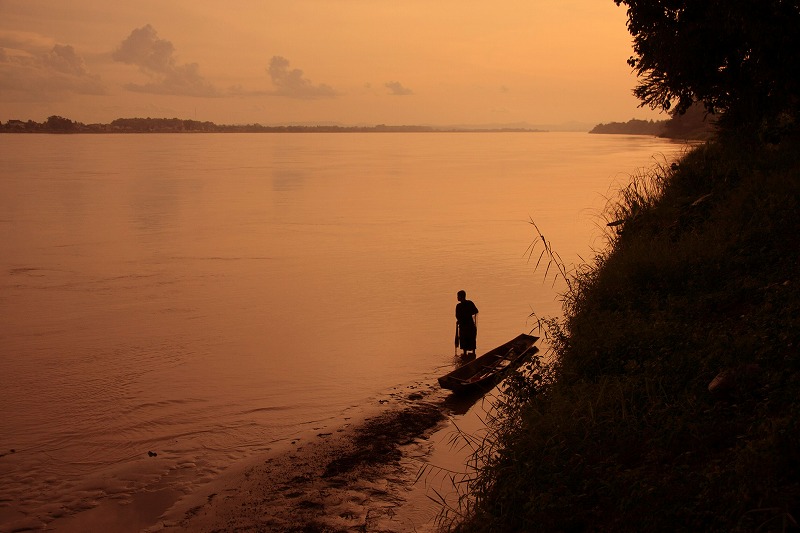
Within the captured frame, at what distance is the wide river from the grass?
12.6ft

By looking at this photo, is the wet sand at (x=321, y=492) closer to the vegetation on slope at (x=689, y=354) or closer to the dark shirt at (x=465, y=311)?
the vegetation on slope at (x=689, y=354)

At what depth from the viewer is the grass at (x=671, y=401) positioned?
574 centimetres

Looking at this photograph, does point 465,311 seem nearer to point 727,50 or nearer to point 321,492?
point 321,492

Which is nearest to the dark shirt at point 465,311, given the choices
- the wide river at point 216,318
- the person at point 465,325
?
the person at point 465,325

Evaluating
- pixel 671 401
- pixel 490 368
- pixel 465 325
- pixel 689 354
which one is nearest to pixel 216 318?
pixel 465 325

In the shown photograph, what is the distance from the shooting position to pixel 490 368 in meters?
12.0

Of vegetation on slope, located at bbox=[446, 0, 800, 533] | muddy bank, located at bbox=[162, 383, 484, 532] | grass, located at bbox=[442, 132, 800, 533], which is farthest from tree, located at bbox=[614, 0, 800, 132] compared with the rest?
muddy bank, located at bbox=[162, 383, 484, 532]

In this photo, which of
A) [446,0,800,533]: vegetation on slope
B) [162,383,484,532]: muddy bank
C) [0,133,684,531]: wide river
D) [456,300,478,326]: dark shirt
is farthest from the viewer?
[456,300,478,326]: dark shirt

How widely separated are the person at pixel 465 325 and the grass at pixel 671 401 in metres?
2.04

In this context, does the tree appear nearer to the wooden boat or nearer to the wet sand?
the wooden boat

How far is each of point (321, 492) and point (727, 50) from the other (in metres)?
10.8

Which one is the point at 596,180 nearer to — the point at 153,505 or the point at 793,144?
the point at 793,144

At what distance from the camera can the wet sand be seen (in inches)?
317

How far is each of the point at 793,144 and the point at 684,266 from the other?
5756mm
